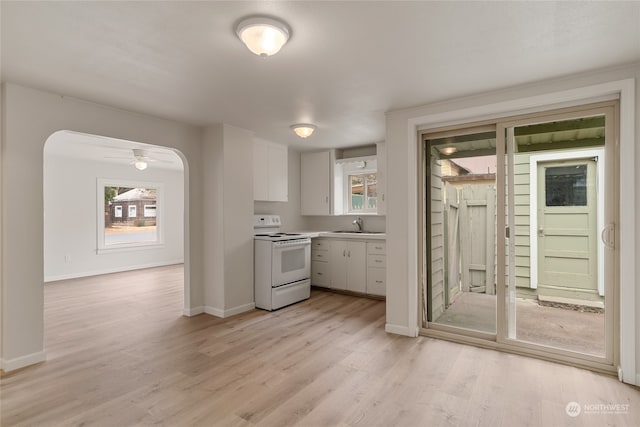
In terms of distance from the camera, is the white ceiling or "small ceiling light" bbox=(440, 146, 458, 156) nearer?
the white ceiling

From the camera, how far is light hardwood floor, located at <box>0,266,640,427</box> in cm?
204

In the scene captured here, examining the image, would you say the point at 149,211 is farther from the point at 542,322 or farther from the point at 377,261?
the point at 542,322

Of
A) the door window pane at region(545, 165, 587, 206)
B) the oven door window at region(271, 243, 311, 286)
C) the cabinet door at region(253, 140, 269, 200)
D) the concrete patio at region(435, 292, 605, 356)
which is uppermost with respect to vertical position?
the cabinet door at region(253, 140, 269, 200)

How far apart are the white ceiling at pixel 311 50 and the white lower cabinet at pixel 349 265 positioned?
2.37 meters

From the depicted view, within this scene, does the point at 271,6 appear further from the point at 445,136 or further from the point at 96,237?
the point at 96,237

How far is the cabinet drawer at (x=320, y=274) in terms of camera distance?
534 centimetres

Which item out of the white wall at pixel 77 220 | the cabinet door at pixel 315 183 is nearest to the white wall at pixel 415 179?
the cabinet door at pixel 315 183

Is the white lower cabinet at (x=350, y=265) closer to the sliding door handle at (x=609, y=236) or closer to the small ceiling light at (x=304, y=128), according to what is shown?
the small ceiling light at (x=304, y=128)

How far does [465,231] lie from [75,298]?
542cm

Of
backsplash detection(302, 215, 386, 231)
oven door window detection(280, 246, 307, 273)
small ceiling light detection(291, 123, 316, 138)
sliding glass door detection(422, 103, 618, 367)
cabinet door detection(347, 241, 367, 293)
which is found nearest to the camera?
sliding glass door detection(422, 103, 618, 367)

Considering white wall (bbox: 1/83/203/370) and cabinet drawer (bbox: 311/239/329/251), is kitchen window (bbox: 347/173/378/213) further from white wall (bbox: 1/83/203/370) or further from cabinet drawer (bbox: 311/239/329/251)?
white wall (bbox: 1/83/203/370)

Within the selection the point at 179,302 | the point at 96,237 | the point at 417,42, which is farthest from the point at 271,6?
the point at 96,237

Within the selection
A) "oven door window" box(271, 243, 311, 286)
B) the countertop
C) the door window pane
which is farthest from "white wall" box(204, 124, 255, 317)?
the door window pane

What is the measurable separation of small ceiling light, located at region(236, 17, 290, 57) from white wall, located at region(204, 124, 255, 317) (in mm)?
2265
